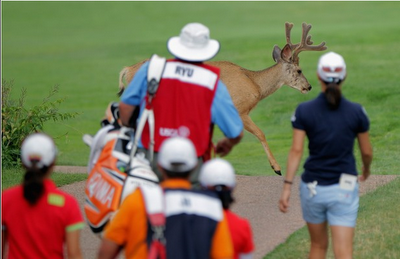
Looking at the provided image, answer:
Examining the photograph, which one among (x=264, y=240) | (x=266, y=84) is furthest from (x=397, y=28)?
(x=264, y=240)

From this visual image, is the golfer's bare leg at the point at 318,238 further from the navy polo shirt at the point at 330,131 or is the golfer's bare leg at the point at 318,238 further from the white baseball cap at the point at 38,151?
the white baseball cap at the point at 38,151

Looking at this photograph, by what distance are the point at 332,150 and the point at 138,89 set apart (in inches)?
53.5

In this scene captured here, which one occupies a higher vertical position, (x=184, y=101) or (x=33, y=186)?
(x=184, y=101)

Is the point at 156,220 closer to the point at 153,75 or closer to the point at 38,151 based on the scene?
the point at 38,151

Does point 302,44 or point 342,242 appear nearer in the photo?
point 342,242

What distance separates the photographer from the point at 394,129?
17797mm

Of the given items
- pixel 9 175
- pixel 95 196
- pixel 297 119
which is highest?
pixel 297 119

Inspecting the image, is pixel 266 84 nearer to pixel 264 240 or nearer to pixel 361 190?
pixel 361 190

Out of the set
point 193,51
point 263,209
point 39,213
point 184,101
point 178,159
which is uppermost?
point 193,51

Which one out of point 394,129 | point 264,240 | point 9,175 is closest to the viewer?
point 264,240

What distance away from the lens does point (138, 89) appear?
20.8 feet

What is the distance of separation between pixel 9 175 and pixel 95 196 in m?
6.25

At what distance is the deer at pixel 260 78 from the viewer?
45.6 feet

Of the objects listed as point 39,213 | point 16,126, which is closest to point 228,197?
point 39,213
